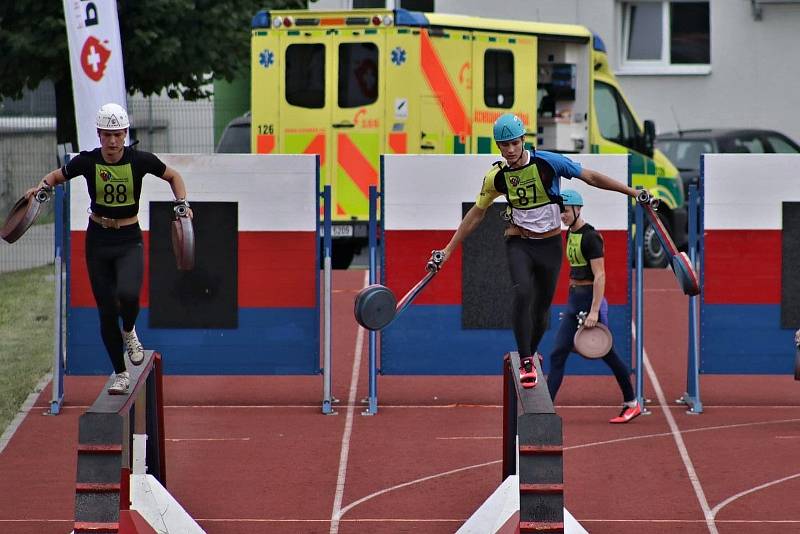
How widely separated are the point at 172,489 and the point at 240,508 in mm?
754

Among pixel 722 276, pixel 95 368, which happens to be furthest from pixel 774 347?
pixel 95 368

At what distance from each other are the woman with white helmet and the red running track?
1.19 m

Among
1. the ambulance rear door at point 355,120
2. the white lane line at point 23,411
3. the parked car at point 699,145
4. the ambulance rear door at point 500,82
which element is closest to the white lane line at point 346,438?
the white lane line at point 23,411

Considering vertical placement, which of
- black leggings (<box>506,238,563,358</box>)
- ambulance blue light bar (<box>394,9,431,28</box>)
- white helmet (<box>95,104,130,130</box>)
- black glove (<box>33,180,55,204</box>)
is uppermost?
ambulance blue light bar (<box>394,9,431,28</box>)

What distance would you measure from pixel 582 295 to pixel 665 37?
21.4m

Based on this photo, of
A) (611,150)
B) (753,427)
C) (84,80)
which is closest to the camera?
(753,427)

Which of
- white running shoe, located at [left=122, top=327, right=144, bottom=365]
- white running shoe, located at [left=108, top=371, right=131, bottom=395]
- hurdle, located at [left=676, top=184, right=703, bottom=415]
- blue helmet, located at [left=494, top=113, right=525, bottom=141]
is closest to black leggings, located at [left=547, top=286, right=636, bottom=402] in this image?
hurdle, located at [left=676, top=184, right=703, bottom=415]

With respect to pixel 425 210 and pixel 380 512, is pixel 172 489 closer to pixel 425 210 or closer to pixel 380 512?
pixel 380 512

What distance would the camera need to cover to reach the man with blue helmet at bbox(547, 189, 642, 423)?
1291 centimetres

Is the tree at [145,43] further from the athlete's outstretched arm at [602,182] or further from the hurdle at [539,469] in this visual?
the hurdle at [539,469]

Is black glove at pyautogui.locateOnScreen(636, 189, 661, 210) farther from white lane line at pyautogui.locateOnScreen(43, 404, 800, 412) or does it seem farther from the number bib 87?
the number bib 87

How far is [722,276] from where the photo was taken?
13992 mm

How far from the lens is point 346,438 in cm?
1292

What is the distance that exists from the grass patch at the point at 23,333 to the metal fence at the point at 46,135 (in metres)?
3.63
